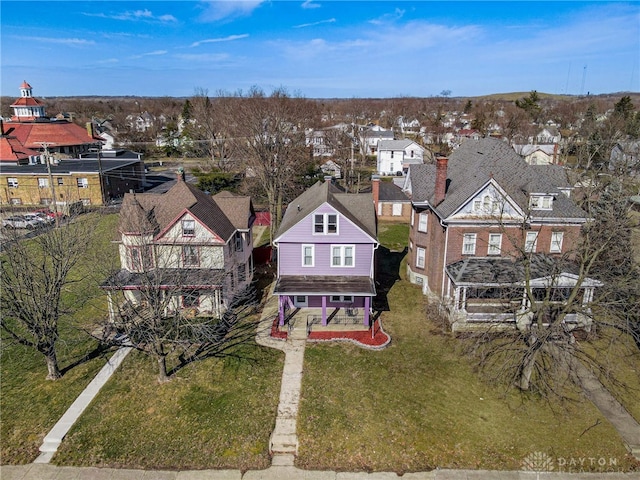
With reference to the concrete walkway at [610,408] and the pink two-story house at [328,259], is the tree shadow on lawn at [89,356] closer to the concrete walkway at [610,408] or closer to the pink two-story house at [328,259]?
the pink two-story house at [328,259]

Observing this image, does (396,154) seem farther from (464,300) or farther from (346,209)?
(464,300)

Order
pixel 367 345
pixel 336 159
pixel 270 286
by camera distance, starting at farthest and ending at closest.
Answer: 1. pixel 336 159
2. pixel 270 286
3. pixel 367 345

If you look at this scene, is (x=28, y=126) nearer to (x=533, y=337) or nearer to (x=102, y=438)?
(x=102, y=438)

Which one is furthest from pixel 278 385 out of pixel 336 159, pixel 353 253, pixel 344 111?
pixel 344 111

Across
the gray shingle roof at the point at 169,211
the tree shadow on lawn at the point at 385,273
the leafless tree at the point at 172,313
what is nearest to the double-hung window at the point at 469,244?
the tree shadow on lawn at the point at 385,273

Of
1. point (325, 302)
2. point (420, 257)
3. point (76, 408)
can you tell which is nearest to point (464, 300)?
point (420, 257)
